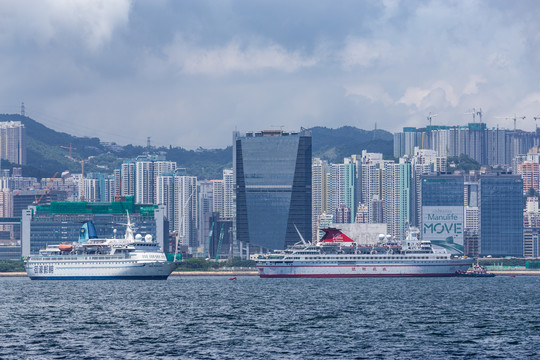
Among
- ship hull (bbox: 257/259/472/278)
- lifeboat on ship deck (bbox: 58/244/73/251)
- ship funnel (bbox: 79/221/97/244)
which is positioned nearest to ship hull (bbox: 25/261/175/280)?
lifeboat on ship deck (bbox: 58/244/73/251)

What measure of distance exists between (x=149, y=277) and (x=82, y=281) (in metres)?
11.9

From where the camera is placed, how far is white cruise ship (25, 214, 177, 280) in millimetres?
178000

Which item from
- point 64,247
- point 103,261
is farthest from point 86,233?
point 103,261

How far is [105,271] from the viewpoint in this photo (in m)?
180

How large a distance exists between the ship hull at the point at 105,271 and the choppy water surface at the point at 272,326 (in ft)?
172

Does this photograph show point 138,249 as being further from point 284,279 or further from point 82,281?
point 284,279

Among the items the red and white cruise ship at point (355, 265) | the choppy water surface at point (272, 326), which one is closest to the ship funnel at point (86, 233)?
the red and white cruise ship at point (355, 265)

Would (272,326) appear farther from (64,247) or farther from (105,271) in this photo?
(64,247)

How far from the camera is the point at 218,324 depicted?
8131 cm

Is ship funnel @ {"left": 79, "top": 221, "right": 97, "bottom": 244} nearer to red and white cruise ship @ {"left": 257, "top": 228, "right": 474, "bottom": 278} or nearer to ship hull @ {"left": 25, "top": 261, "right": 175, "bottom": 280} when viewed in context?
ship hull @ {"left": 25, "top": 261, "right": 175, "bottom": 280}

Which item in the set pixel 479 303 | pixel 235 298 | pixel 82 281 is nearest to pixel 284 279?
pixel 82 281

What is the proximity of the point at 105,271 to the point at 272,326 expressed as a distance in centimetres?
10446

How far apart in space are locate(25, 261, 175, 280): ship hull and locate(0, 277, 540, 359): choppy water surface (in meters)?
52.3

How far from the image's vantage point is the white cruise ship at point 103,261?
178m
